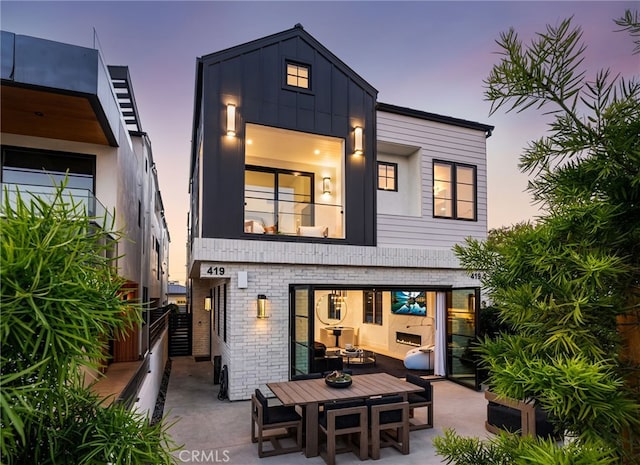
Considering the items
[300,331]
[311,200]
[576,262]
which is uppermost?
[311,200]

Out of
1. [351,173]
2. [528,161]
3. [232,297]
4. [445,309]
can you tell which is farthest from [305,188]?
[528,161]

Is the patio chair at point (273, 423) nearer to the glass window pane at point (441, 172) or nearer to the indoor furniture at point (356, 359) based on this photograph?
the indoor furniture at point (356, 359)

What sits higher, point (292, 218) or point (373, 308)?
point (292, 218)

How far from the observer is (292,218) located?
917 cm

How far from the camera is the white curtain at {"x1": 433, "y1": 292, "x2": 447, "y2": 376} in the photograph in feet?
33.2

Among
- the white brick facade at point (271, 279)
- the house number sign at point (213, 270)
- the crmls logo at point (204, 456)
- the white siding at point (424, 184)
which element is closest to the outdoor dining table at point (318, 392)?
the crmls logo at point (204, 456)

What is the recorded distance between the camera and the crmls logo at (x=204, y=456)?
5.28 meters

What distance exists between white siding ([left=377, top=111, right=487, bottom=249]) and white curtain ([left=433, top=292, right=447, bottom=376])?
1.44m

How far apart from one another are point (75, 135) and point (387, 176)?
7.14 meters

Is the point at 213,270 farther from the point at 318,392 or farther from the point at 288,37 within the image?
the point at 288,37

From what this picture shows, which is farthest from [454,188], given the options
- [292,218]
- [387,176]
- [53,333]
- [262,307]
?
[53,333]

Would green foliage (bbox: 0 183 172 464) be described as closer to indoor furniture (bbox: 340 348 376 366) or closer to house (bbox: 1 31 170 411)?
house (bbox: 1 31 170 411)

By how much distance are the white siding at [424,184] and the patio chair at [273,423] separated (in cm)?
515

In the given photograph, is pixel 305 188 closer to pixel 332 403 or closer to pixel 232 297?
pixel 232 297
